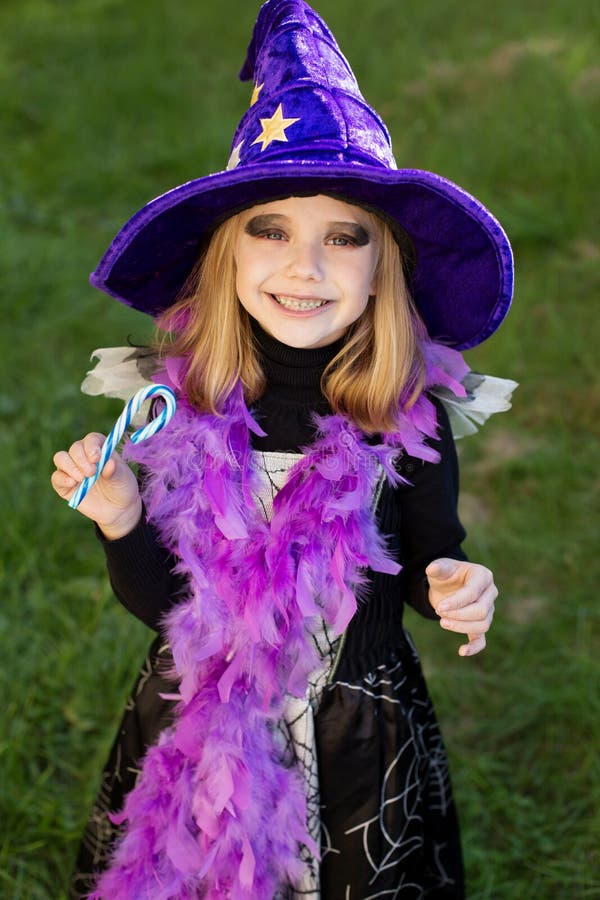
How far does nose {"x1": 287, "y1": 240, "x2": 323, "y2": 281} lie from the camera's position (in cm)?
145

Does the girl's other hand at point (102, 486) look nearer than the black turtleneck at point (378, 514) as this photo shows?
Yes

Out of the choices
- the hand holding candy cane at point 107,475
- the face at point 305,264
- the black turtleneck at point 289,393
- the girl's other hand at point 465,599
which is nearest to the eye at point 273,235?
the face at point 305,264

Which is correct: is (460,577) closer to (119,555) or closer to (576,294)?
(119,555)

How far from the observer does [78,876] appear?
6.19 feet

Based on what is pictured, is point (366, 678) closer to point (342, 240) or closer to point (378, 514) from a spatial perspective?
point (378, 514)

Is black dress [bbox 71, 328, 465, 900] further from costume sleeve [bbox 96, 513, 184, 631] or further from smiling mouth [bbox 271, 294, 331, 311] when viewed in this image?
smiling mouth [bbox 271, 294, 331, 311]

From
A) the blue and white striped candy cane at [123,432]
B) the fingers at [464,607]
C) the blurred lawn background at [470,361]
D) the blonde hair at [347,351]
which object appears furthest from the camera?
the blurred lawn background at [470,361]

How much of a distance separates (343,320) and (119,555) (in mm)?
519

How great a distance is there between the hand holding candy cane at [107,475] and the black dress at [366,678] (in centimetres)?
10

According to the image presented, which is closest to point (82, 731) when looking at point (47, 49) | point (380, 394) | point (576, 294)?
point (380, 394)

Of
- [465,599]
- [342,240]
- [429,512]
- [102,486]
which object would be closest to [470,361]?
[429,512]

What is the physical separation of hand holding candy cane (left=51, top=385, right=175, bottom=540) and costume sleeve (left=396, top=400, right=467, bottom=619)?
0.46 metres

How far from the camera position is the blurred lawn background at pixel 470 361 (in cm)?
234

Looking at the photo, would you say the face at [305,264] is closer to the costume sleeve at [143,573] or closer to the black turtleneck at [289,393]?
the black turtleneck at [289,393]
